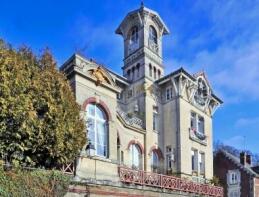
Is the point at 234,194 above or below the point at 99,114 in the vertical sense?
below

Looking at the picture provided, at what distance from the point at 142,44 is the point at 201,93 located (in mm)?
6054

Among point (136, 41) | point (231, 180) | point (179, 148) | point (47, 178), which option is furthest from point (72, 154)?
point (231, 180)

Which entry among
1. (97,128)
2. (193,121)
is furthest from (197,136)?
(97,128)

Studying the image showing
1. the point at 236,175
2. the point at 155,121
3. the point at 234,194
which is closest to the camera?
the point at 155,121

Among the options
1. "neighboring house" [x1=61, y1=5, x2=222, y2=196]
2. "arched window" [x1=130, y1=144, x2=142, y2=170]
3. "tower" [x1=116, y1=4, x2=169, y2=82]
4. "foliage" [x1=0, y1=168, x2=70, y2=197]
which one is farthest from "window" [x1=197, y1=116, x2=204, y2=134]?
"foliage" [x1=0, y1=168, x2=70, y2=197]

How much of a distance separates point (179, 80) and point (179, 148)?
4.78 metres

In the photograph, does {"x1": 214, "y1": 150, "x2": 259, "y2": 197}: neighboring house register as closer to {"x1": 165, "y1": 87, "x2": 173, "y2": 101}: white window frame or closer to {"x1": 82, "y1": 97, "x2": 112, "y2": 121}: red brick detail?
{"x1": 165, "y1": 87, "x2": 173, "y2": 101}: white window frame

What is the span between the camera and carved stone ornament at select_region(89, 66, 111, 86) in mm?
22434

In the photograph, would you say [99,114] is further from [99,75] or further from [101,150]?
[99,75]

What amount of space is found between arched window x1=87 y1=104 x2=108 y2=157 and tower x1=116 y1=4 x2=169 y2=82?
36.9ft

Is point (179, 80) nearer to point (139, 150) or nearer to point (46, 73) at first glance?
point (139, 150)

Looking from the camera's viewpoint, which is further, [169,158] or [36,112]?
[169,158]

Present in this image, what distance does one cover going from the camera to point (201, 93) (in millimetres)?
36438

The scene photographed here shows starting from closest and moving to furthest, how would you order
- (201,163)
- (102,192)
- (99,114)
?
1. (102,192)
2. (99,114)
3. (201,163)
